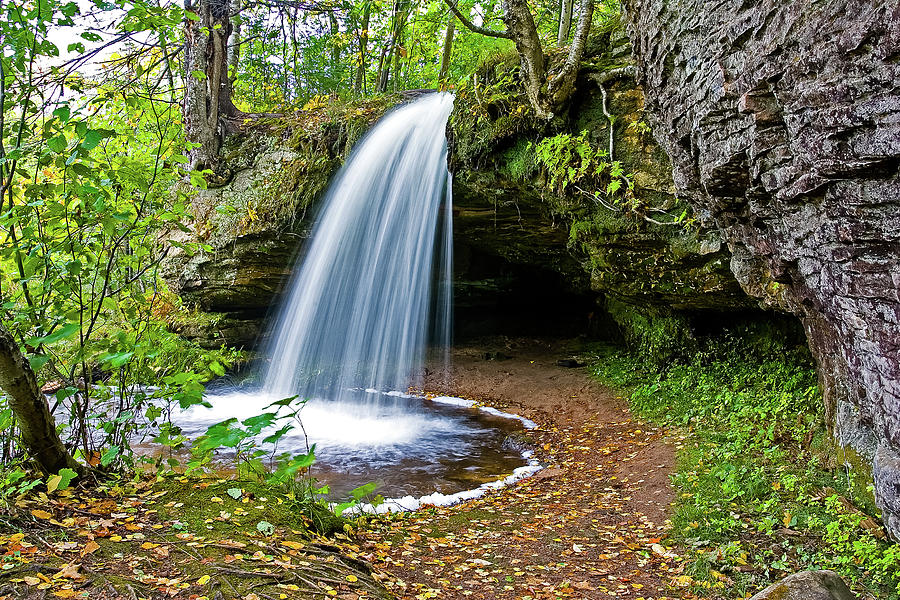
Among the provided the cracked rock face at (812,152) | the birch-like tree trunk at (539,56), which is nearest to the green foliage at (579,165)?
the birch-like tree trunk at (539,56)

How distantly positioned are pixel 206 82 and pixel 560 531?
11.5 m

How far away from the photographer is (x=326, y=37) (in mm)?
13305


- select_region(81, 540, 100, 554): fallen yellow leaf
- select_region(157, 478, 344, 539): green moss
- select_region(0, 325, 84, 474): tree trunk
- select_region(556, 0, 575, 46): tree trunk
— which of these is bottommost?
select_region(157, 478, 344, 539): green moss

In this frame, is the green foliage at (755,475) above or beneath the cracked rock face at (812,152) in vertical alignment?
beneath

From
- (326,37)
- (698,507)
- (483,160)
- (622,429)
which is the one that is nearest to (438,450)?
(622,429)

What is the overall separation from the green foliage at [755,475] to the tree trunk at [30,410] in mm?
3948

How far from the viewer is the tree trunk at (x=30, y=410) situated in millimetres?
2793

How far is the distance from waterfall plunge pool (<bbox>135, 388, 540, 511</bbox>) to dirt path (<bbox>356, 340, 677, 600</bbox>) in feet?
1.34

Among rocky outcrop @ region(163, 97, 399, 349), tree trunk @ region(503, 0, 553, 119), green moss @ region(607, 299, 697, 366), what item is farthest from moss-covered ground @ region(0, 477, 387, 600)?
rocky outcrop @ region(163, 97, 399, 349)

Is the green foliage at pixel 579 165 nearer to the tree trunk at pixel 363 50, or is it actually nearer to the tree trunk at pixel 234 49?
the tree trunk at pixel 363 50

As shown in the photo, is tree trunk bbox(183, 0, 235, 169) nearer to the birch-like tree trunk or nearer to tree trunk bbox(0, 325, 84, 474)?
the birch-like tree trunk

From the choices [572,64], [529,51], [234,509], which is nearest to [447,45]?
[529,51]

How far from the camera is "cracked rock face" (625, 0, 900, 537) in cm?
294

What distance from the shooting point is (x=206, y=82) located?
12023 mm
